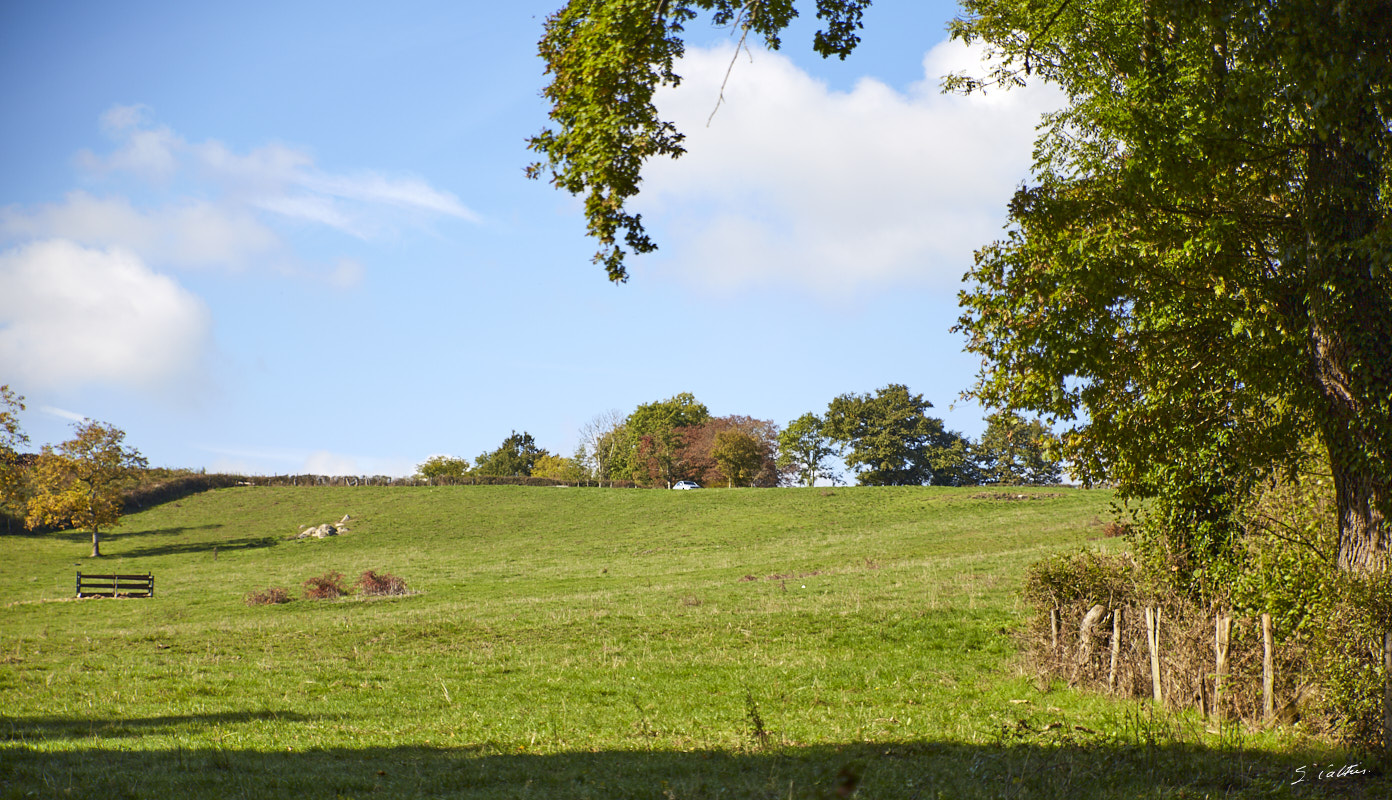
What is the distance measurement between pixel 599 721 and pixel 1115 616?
8196mm

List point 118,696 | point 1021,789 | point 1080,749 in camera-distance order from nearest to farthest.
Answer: point 1021,789, point 1080,749, point 118,696

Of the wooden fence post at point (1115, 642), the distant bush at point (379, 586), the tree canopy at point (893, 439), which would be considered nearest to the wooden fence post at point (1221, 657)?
the wooden fence post at point (1115, 642)

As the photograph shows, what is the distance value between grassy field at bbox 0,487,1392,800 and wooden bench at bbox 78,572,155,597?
1.45 m

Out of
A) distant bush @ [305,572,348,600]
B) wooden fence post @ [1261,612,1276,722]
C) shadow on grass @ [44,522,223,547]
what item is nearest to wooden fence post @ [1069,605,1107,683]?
wooden fence post @ [1261,612,1276,722]

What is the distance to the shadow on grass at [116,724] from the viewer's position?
42.3 ft

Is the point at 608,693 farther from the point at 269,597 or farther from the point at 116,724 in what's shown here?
the point at 269,597

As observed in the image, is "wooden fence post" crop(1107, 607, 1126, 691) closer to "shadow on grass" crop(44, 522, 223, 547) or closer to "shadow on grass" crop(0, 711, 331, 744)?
"shadow on grass" crop(0, 711, 331, 744)

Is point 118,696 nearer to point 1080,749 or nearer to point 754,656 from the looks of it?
point 754,656

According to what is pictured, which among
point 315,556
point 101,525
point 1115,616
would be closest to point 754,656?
point 1115,616

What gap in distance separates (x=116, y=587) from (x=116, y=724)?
105ft

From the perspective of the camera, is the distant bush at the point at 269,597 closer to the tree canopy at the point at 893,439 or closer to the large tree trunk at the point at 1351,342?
the large tree trunk at the point at 1351,342

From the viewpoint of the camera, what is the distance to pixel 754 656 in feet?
63.0

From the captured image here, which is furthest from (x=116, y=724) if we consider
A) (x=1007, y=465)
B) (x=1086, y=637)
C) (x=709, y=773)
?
(x=1007, y=465)

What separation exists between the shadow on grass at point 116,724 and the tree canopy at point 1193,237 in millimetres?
10337
